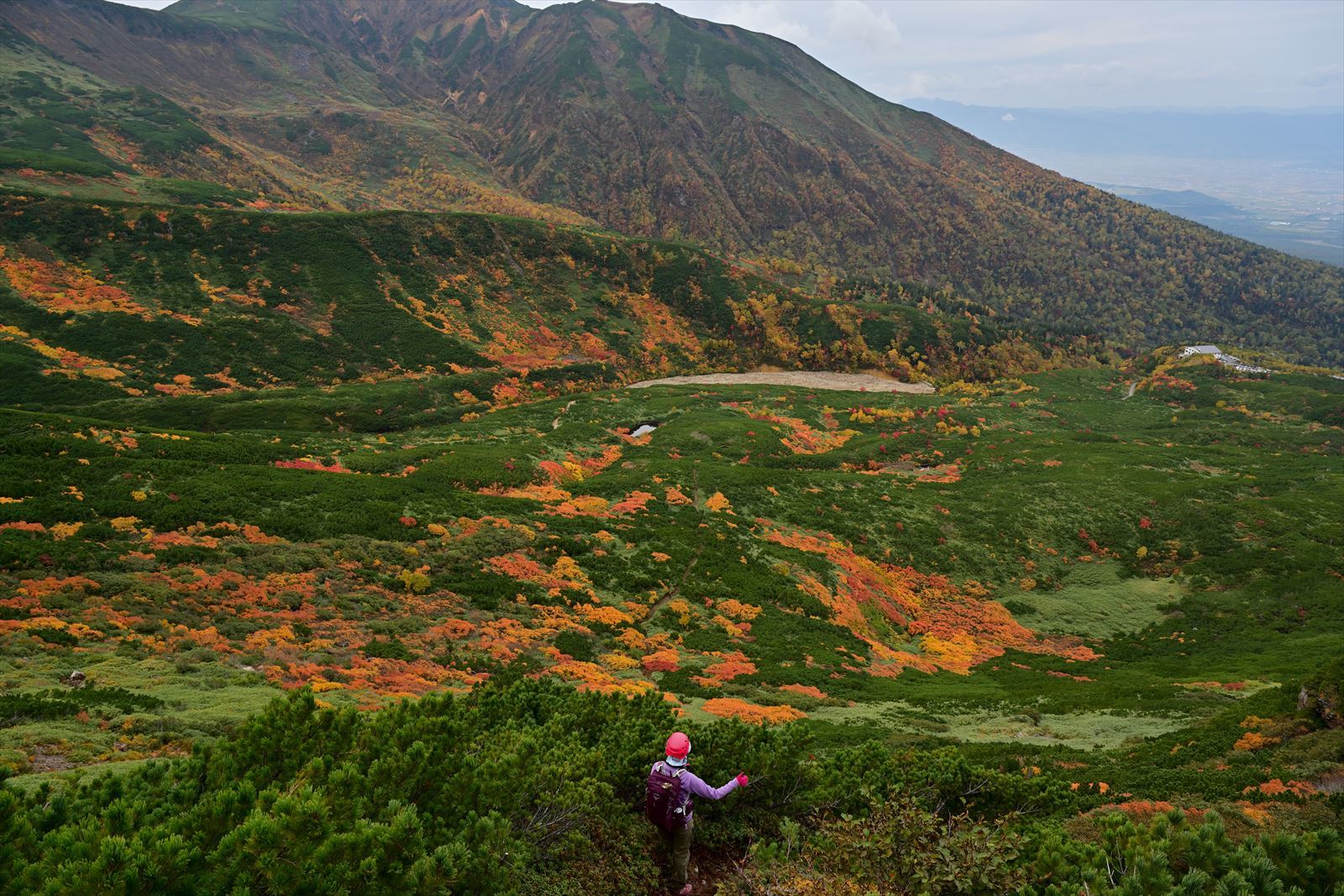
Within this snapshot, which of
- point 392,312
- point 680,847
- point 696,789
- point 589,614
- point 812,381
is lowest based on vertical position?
point 589,614

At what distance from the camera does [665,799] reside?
12633 millimetres

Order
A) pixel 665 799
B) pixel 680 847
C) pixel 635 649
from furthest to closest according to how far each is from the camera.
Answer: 1. pixel 635 649
2. pixel 680 847
3. pixel 665 799

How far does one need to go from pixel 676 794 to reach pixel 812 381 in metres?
150

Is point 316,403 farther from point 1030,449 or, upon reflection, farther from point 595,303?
point 1030,449

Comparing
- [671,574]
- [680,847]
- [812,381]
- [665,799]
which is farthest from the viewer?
[812,381]

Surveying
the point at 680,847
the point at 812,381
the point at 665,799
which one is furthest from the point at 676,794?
the point at 812,381

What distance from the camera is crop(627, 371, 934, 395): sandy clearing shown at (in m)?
144

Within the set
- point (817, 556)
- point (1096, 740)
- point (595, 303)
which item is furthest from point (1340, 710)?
point (595, 303)

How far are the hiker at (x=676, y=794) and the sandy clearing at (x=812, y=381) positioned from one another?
12576cm

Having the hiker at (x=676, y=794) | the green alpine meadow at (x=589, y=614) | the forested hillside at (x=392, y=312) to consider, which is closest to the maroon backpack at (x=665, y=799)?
the hiker at (x=676, y=794)

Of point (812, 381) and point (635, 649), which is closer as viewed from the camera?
point (635, 649)

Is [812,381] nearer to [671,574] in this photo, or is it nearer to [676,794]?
[671,574]

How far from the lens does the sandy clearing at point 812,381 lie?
144500 millimetres

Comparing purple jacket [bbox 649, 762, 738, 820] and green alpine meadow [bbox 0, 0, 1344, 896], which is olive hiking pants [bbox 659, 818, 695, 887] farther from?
purple jacket [bbox 649, 762, 738, 820]
